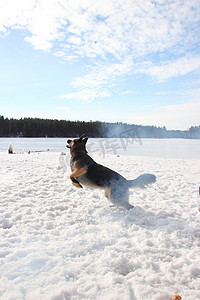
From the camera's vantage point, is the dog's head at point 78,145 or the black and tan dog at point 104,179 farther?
the dog's head at point 78,145

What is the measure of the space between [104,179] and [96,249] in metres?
2.00

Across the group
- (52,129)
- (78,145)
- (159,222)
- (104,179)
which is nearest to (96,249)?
(159,222)

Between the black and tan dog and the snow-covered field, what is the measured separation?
42 cm

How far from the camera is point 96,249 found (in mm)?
2883

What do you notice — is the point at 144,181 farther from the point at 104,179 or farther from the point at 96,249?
the point at 96,249

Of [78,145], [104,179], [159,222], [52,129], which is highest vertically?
[52,129]

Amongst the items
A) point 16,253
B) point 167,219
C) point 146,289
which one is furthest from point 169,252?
point 16,253

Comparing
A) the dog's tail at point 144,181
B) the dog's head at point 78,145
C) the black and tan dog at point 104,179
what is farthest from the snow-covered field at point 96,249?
the dog's head at point 78,145

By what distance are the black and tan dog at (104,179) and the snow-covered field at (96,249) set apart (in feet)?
1.39

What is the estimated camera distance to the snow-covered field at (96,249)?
6.73 feet

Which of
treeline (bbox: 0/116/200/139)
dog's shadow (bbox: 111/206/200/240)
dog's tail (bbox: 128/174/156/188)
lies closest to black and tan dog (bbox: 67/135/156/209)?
dog's tail (bbox: 128/174/156/188)

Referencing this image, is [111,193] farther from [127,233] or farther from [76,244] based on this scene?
[76,244]

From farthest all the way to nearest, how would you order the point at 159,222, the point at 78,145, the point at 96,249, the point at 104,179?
1. the point at 78,145
2. the point at 104,179
3. the point at 159,222
4. the point at 96,249

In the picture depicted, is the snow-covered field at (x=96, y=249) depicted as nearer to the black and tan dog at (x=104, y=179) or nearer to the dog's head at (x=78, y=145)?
the black and tan dog at (x=104, y=179)
